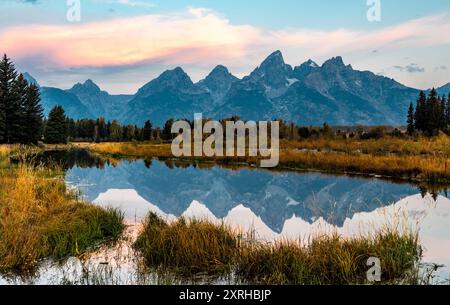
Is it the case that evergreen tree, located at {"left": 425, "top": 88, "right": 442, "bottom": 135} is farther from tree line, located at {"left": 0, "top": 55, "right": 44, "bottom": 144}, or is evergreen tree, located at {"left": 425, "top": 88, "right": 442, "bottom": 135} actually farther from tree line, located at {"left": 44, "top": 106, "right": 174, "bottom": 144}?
tree line, located at {"left": 0, "top": 55, "right": 44, "bottom": 144}

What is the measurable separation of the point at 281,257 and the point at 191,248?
1898mm

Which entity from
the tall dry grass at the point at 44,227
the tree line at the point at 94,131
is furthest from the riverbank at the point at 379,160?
the tree line at the point at 94,131

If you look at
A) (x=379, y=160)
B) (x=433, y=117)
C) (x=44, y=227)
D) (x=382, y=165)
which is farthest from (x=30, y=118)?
(x=44, y=227)

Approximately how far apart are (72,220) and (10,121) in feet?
188

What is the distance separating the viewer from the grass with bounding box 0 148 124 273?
934 centimetres

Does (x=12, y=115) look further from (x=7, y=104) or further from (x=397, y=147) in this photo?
(x=397, y=147)

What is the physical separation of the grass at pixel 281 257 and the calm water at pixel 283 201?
2.30 feet

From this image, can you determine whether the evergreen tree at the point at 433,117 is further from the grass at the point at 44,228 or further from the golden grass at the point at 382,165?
the grass at the point at 44,228

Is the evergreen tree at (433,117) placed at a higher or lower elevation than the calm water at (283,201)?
higher

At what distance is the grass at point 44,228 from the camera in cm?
934

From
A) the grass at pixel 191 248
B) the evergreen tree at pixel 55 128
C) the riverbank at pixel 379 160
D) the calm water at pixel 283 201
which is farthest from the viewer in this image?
the evergreen tree at pixel 55 128

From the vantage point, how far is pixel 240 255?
9.36 m

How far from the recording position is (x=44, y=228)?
35.2ft
